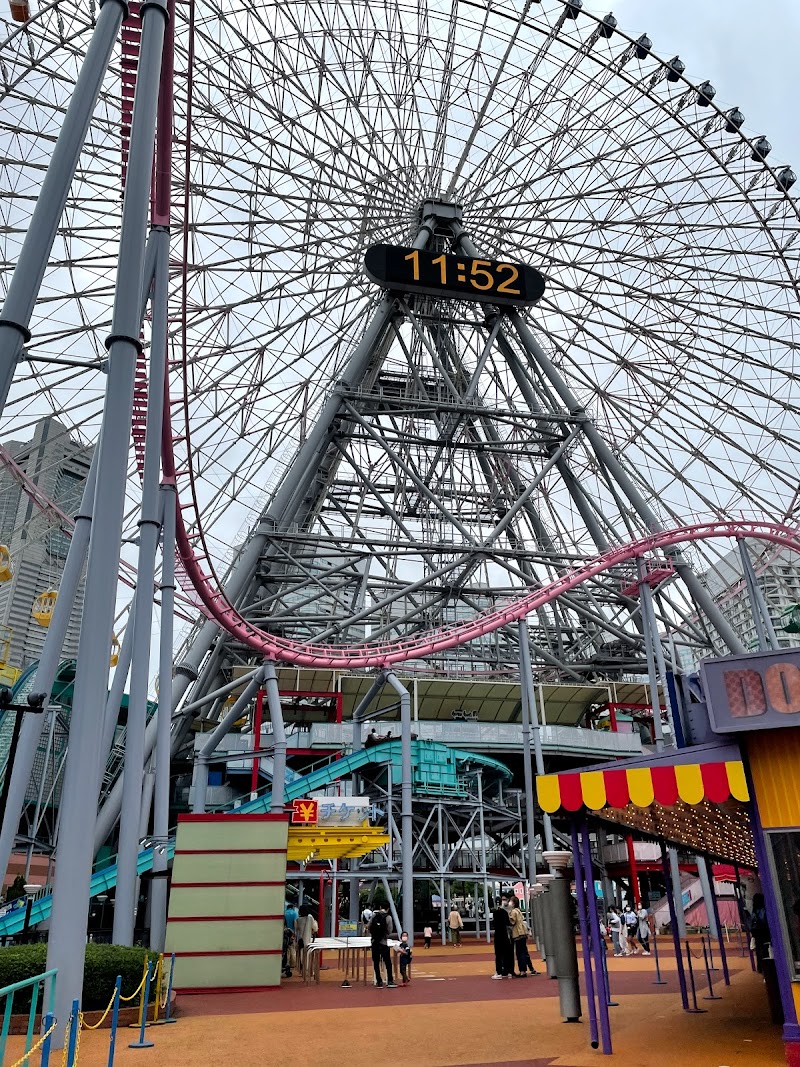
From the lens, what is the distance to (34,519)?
85.9ft

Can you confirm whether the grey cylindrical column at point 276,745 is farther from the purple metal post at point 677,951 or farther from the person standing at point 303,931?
the purple metal post at point 677,951

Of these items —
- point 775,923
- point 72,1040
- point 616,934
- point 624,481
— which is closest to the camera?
point 72,1040

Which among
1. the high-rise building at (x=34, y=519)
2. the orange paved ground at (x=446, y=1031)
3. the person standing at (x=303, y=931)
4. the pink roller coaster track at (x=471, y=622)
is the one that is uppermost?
the high-rise building at (x=34, y=519)

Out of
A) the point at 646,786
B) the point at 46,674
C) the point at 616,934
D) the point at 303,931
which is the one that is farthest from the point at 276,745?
the point at 646,786

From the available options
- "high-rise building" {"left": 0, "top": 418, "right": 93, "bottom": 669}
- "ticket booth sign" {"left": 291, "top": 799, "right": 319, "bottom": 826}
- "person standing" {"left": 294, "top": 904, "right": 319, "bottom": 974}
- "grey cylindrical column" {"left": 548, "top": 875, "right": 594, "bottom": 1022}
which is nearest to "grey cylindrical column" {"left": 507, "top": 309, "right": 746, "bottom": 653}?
"ticket booth sign" {"left": 291, "top": 799, "right": 319, "bottom": 826}

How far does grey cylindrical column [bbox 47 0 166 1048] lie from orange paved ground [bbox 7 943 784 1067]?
1.08 meters

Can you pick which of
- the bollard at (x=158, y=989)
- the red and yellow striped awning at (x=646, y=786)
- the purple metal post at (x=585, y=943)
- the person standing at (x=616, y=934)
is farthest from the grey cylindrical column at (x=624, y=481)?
the bollard at (x=158, y=989)

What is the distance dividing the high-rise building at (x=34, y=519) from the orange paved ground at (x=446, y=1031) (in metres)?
13.0

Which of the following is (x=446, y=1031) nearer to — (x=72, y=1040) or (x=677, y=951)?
(x=677, y=951)

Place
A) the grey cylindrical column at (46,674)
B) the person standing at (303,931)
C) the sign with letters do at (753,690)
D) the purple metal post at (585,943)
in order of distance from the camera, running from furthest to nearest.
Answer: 1. the person standing at (303,931)
2. the grey cylindrical column at (46,674)
3. the purple metal post at (585,943)
4. the sign with letters do at (753,690)

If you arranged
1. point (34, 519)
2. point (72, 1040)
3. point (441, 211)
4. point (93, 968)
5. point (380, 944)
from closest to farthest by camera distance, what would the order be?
point (72, 1040), point (93, 968), point (380, 944), point (34, 519), point (441, 211)

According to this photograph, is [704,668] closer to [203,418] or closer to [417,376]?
[203,418]

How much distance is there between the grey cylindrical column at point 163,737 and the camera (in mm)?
15391

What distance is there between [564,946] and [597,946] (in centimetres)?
101
